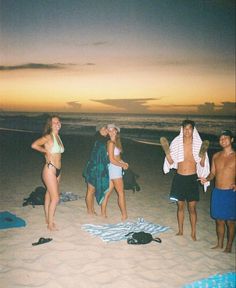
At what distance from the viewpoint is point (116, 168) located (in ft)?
18.7

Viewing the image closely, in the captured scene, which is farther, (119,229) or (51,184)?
(119,229)

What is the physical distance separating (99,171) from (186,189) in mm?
1763

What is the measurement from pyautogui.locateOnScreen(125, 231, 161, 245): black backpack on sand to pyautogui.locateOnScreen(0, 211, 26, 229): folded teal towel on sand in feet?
6.69

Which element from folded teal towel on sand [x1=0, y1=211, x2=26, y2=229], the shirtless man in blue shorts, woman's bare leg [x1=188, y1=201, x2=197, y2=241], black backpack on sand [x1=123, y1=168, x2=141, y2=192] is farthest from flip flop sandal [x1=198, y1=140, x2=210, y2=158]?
black backpack on sand [x1=123, y1=168, x2=141, y2=192]

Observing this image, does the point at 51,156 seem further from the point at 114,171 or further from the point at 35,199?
the point at 35,199

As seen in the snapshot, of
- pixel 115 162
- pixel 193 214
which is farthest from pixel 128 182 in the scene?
pixel 193 214

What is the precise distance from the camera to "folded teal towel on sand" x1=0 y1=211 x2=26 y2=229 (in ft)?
17.9

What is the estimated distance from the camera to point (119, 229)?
552 centimetres

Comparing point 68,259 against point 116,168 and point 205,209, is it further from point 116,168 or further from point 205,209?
point 205,209

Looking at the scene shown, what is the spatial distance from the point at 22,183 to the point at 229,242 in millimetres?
6203

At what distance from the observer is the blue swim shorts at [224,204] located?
4.63 meters

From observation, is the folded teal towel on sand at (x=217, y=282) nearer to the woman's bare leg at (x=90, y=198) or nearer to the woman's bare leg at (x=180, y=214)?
the woman's bare leg at (x=180, y=214)

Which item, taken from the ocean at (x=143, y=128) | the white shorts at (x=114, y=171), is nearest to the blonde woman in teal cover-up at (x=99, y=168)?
the white shorts at (x=114, y=171)

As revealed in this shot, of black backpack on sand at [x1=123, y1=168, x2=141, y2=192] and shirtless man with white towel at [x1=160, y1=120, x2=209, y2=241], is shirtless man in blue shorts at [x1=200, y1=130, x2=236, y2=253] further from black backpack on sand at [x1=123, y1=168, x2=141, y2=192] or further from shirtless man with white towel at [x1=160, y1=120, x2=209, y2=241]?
black backpack on sand at [x1=123, y1=168, x2=141, y2=192]
